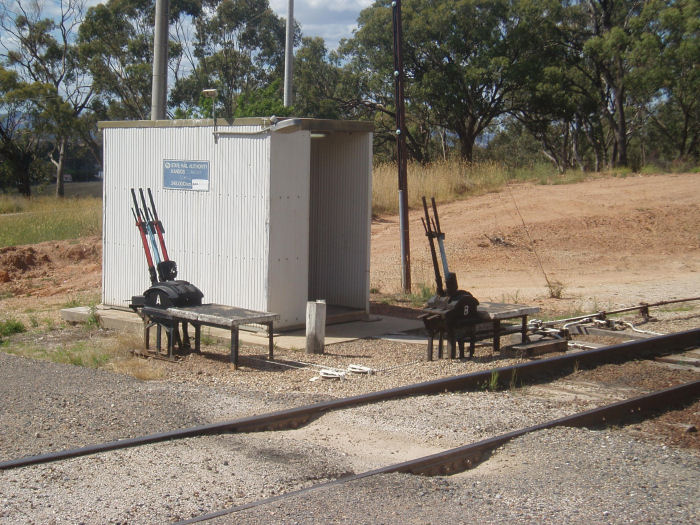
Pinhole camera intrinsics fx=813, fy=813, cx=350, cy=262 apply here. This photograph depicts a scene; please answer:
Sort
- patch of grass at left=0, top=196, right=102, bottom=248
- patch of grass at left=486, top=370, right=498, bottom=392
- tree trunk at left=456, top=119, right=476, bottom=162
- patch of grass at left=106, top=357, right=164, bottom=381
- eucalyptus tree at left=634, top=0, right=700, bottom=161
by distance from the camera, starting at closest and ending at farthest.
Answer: patch of grass at left=486, top=370, right=498, bottom=392, patch of grass at left=106, top=357, right=164, bottom=381, patch of grass at left=0, top=196, right=102, bottom=248, eucalyptus tree at left=634, top=0, right=700, bottom=161, tree trunk at left=456, top=119, right=476, bottom=162

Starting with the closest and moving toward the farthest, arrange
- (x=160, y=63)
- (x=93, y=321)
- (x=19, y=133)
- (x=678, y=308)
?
(x=93, y=321), (x=678, y=308), (x=160, y=63), (x=19, y=133)

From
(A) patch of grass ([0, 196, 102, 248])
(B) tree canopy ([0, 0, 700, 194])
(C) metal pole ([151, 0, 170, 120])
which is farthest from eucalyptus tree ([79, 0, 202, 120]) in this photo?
(C) metal pole ([151, 0, 170, 120])

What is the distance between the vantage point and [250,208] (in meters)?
11.1

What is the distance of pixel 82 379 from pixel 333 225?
554cm

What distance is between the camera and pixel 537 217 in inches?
930

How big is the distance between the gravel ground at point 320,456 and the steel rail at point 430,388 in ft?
0.42

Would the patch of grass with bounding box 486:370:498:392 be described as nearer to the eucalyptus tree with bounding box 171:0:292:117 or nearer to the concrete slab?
the concrete slab

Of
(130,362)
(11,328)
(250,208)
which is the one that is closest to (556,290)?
(250,208)

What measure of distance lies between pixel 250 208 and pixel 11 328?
432 cm

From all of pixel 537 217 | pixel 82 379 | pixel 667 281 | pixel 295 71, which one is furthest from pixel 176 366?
pixel 295 71

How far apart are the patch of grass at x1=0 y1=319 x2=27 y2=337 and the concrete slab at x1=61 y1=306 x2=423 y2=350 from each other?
0.74m

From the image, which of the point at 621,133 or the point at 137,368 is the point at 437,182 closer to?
the point at 621,133

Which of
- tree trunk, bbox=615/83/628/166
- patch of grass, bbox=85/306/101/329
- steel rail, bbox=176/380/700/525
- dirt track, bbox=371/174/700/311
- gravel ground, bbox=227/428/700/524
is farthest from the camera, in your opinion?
tree trunk, bbox=615/83/628/166

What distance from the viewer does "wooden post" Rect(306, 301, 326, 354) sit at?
1002cm
